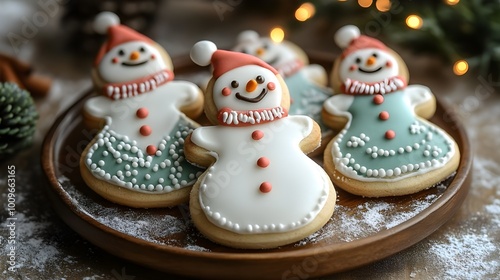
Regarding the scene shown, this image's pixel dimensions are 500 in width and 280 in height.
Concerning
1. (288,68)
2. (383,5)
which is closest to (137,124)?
(288,68)

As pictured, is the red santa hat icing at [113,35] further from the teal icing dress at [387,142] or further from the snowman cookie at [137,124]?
the teal icing dress at [387,142]

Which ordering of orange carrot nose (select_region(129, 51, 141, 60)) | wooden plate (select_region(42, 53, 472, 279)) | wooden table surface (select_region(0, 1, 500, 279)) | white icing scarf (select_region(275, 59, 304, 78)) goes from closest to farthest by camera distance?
1. wooden plate (select_region(42, 53, 472, 279))
2. wooden table surface (select_region(0, 1, 500, 279))
3. orange carrot nose (select_region(129, 51, 141, 60))
4. white icing scarf (select_region(275, 59, 304, 78))

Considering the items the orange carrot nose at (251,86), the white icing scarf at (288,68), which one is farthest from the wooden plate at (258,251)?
the white icing scarf at (288,68)

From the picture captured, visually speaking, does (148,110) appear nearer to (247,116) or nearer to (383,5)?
(247,116)

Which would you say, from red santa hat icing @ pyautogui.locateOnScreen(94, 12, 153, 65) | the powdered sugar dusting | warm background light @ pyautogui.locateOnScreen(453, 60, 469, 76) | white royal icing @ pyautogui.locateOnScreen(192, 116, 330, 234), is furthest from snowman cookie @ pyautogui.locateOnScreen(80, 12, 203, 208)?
warm background light @ pyautogui.locateOnScreen(453, 60, 469, 76)

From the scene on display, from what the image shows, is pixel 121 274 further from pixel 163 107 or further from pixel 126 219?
pixel 163 107

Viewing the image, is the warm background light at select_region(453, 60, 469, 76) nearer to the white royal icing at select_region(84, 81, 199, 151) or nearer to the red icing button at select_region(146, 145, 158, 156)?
the white royal icing at select_region(84, 81, 199, 151)
